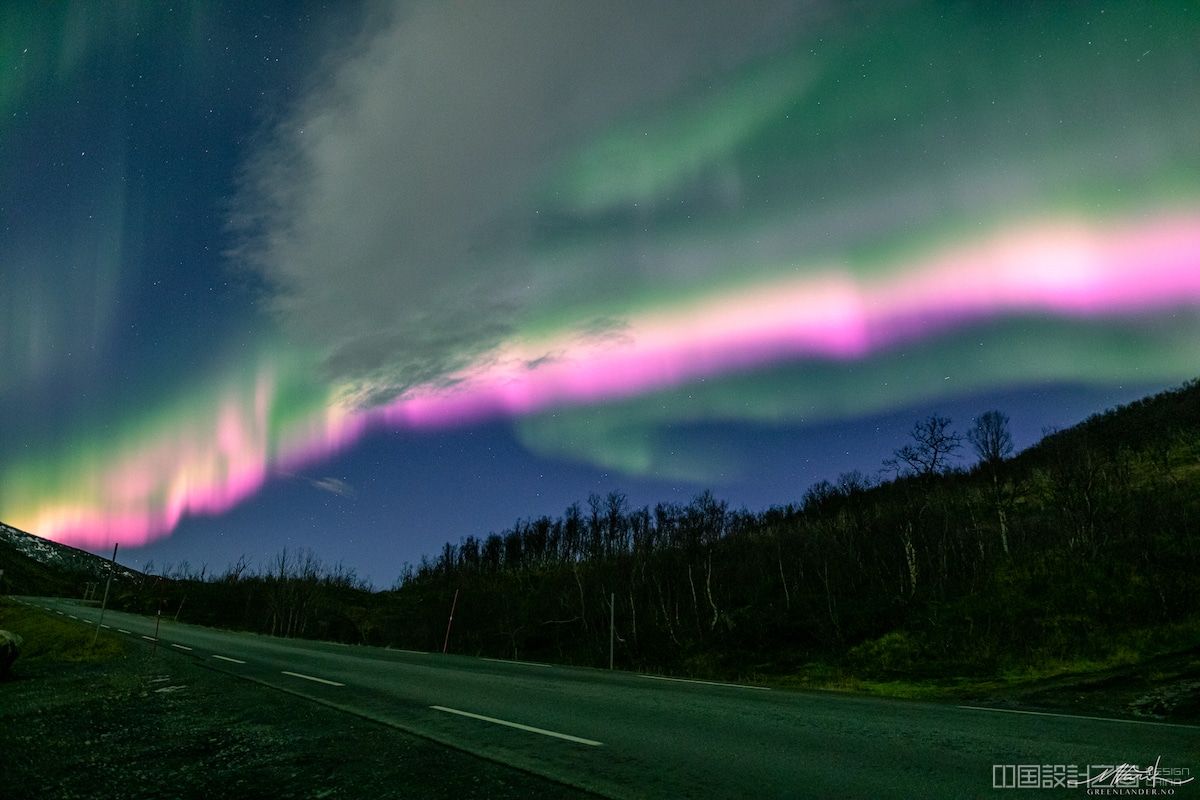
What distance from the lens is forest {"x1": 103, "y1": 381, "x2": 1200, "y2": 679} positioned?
3447cm

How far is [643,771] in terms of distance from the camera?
19.9 feet

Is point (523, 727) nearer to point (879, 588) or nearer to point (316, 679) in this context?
point (316, 679)

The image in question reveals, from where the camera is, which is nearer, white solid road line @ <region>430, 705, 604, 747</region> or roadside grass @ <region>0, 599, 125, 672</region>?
white solid road line @ <region>430, 705, 604, 747</region>

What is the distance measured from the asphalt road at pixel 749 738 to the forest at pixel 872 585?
74.0 feet

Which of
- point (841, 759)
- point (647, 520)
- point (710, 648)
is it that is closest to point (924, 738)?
point (841, 759)

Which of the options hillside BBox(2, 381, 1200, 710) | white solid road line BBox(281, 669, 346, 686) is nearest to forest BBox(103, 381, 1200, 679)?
hillside BBox(2, 381, 1200, 710)

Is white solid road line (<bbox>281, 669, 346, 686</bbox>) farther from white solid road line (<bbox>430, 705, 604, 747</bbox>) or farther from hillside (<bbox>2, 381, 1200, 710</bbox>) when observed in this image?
hillside (<bbox>2, 381, 1200, 710</bbox>)

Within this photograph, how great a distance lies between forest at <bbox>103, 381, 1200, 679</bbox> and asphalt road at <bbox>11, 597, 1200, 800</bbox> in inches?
889

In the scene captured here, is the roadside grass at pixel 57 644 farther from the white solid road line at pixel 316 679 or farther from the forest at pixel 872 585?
the forest at pixel 872 585

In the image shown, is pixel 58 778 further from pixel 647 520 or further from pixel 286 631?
pixel 647 520

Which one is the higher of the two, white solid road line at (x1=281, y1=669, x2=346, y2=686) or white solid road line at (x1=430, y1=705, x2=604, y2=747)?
white solid road line at (x1=430, y1=705, x2=604, y2=747)

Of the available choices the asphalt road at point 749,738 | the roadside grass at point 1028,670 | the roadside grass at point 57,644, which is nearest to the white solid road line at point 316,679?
the asphalt road at point 749,738

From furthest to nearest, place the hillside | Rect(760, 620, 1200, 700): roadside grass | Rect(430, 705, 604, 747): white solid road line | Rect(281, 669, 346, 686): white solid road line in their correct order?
the hillside
Rect(760, 620, 1200, 700): roadside grass
Rect(281, 669, 346, 686): white solid road line
Rect(430, 705, 604, 747): white solid road line

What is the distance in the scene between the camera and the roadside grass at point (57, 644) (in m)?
19.2
